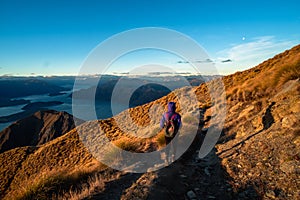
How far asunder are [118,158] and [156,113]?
13808 millimetres

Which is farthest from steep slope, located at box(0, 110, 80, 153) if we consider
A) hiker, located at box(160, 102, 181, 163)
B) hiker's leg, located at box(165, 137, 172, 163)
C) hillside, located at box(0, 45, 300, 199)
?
hiker, located at box(160, 102, 181, 163)

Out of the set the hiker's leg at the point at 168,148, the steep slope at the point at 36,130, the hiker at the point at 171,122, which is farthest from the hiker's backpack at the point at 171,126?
the steep slope at the point at 36,130

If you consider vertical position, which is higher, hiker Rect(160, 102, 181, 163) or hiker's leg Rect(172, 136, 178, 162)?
hiker Rect(160, 102, 181, 163)

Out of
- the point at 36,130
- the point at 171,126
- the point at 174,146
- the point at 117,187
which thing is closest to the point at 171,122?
the point at 171,126

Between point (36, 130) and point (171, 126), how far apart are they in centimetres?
16957

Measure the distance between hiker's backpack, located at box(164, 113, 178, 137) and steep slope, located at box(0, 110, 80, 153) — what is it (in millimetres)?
146684

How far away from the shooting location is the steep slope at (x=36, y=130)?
137375 millimetres

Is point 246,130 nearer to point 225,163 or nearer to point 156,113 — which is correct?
point 225,163

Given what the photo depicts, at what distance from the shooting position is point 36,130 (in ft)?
505

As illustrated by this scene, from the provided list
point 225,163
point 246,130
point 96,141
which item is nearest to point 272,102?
point 246,130

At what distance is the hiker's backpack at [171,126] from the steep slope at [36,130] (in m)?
147

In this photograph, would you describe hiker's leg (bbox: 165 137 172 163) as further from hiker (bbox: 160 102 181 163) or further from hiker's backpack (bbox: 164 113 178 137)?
hiker's backpack (bbox: 164 113 178 137)

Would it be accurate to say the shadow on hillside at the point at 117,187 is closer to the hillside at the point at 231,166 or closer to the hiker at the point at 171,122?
the hillside at the point at 231,166

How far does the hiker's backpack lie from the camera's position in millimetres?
7531
